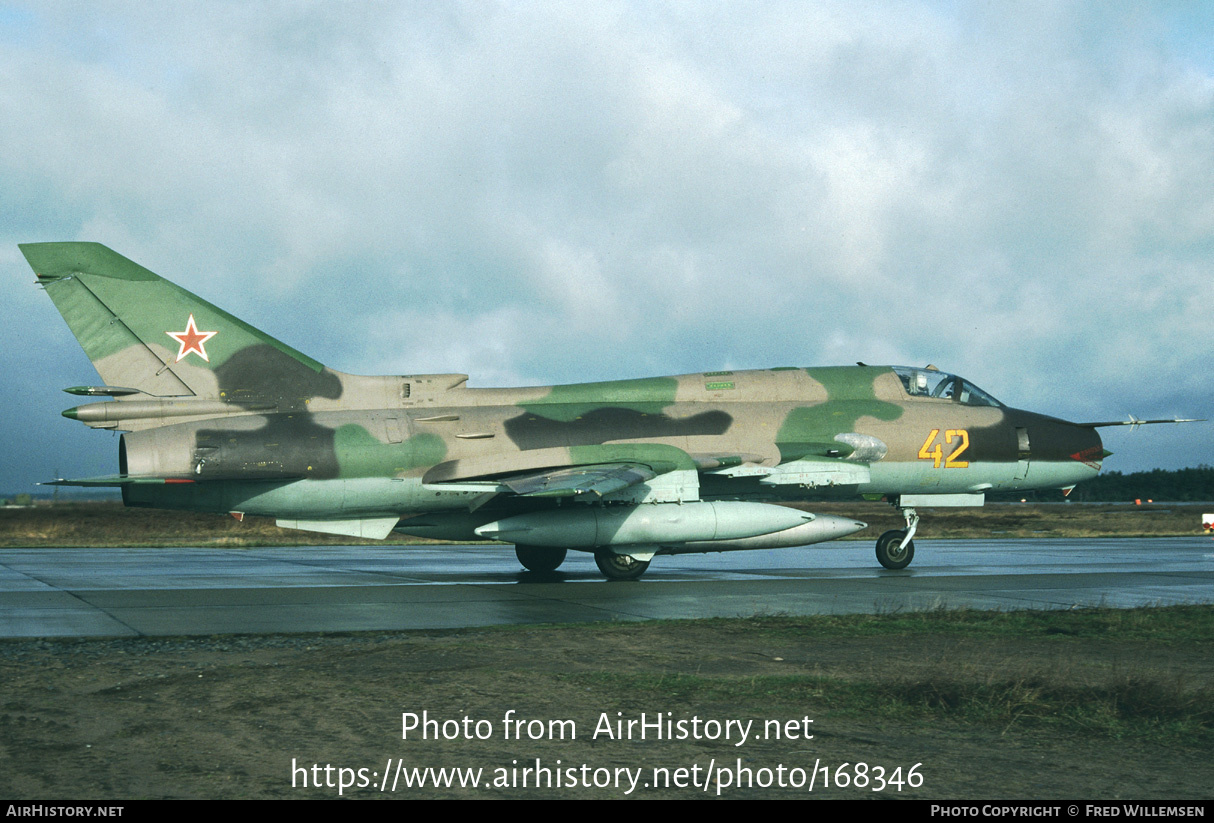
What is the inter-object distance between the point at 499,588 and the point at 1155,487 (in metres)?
92.0

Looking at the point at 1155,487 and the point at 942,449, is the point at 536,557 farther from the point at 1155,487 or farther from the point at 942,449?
the point at 1155,487

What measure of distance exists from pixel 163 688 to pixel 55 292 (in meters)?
10.8

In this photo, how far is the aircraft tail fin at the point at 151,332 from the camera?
52.5 ft

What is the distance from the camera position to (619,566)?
1722 centimetres

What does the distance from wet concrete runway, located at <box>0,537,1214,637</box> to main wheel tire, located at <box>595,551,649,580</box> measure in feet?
0.84

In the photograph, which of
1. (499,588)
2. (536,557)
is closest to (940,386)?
(536,557)

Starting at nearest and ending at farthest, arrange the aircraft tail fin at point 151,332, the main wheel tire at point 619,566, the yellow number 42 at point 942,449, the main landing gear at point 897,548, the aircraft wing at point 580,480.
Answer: the aircraft wing at point 580,480
the aircraft tail fin at point 151,332
the main wheel tire at point 619,566
the main landing gear at point 897,548
the yellow number 42 at point 942,449

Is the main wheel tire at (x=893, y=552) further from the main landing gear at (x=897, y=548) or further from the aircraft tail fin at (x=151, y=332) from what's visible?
the aircraft tail fin at (x=151, y=332)

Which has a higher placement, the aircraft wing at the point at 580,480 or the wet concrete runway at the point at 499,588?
the aircraft wing at the point at 580,480

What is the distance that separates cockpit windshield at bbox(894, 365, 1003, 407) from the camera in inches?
790

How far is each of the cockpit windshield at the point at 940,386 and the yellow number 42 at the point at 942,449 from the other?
821 mm

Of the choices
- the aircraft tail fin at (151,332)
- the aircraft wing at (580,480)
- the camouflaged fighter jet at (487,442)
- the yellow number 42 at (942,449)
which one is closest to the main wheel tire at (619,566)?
the camouflaged fighter jet at (487,442)
